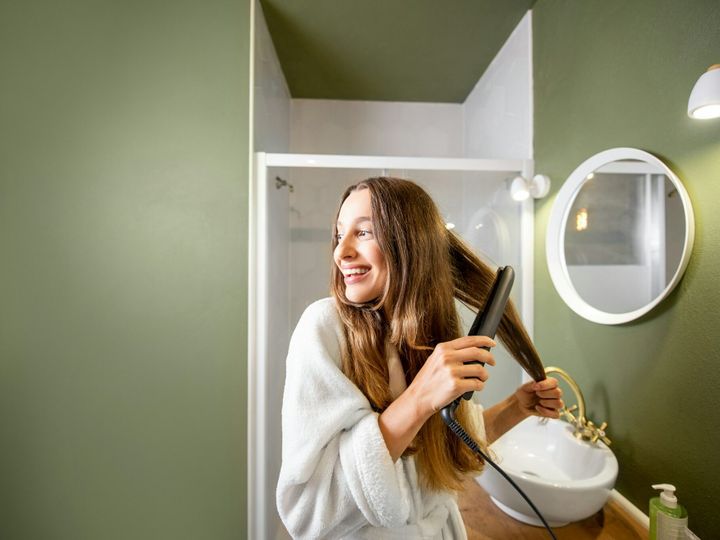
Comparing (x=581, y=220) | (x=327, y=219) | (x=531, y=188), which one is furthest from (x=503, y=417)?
(x=327, y=219)

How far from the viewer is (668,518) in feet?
2.17

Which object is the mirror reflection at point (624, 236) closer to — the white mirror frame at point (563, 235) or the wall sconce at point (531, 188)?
the white mirror frame at point (563, 235)

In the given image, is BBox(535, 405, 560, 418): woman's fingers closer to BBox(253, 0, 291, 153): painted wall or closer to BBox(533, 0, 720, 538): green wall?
BBox(533, 0, 720, 538): green wall

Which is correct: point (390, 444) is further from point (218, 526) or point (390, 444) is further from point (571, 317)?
point (218, 526)

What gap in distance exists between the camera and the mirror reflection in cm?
76

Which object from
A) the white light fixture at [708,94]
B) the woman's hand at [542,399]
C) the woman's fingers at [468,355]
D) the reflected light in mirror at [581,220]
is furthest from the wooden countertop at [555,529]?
the white light fixture at [708,94]

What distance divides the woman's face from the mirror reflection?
0.68 m

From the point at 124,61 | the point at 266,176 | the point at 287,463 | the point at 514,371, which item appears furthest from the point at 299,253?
the point at 287,463

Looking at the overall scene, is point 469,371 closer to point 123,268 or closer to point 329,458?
point 329,458

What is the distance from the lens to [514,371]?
4.37ft

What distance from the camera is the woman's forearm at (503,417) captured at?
0.69 meters

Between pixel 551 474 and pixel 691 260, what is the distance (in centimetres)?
71

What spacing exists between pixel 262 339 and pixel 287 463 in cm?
82

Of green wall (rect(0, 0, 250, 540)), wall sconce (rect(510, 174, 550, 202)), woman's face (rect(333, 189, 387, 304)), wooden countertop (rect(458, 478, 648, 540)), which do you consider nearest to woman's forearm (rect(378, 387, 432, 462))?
woman's face (rect(333, 189, 387, 304))
